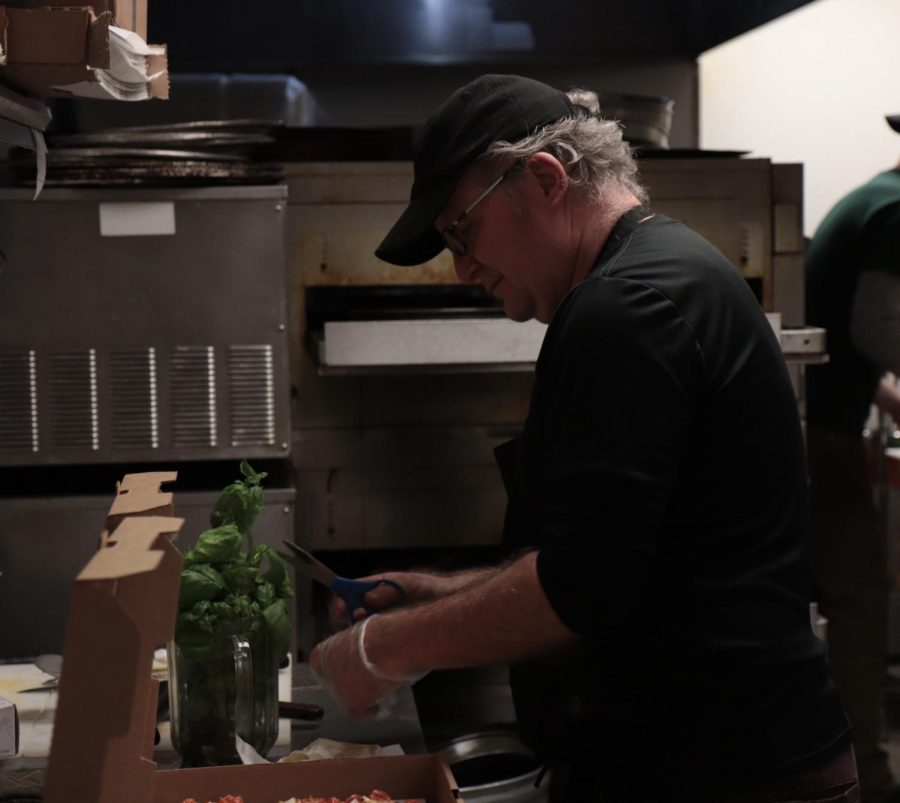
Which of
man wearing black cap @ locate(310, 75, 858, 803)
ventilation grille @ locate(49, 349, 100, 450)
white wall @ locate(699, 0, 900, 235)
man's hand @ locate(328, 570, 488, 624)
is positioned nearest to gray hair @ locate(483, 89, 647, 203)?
man wearing black cap @ locate(310, 75, 858, 803)

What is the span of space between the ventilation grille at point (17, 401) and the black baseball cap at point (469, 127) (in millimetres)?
1215

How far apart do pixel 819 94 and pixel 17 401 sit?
269 centimetres

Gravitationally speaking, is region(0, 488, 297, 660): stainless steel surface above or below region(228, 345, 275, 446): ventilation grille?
below

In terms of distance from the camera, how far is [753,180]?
2688 mm

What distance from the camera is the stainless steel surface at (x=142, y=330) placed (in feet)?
7.88

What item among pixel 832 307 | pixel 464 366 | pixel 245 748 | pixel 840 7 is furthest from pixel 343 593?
pixel 840 7

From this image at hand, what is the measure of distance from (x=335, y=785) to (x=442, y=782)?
14 centimetres

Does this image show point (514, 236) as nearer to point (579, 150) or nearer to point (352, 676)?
point (579, 150)

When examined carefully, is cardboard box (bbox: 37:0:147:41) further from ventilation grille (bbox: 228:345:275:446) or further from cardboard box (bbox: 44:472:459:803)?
cardboard box (bbox: 44:472:459:803)

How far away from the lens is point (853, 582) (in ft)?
10.8

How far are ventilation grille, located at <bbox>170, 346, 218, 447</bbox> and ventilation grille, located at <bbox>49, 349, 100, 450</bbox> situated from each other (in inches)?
6.4

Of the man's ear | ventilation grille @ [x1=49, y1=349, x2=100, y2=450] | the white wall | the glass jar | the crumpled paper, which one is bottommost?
the crumpled paper

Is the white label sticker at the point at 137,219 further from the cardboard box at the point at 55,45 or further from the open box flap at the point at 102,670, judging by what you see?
the open box flap at the point at 102,670

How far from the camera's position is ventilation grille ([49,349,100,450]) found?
7.97 feet
